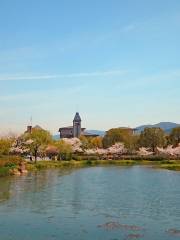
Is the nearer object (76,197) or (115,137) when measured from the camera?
(76,197)

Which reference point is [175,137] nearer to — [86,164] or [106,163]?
[106,163]

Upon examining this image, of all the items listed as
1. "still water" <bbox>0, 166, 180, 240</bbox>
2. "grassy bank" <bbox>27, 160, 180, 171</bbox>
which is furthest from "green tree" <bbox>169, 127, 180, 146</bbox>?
"still water" <bbox>0, 166, 180, 240</bbox>

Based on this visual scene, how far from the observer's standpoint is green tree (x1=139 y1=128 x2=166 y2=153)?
94.8m

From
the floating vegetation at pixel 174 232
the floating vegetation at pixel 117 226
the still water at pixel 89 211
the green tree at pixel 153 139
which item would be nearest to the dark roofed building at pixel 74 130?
the green tree at pixel 153 139

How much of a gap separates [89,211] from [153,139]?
239 feet

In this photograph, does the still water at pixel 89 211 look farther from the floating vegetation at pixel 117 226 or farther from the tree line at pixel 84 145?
the tree line at pixel 84 145

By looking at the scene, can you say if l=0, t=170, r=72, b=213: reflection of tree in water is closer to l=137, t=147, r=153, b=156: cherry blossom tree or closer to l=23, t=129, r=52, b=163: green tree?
l=23, t=129, r=52, b=163: green tree

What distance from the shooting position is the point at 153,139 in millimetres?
95375

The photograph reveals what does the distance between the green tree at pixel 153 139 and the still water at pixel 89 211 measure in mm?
57668

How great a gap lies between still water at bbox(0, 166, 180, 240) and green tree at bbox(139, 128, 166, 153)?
189 ft

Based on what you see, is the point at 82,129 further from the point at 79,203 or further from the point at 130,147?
the point at 79,203

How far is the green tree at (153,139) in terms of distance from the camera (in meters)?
94.8

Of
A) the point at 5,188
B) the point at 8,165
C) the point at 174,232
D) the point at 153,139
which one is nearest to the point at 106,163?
the point at 153,139

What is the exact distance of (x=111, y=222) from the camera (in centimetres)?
2064
